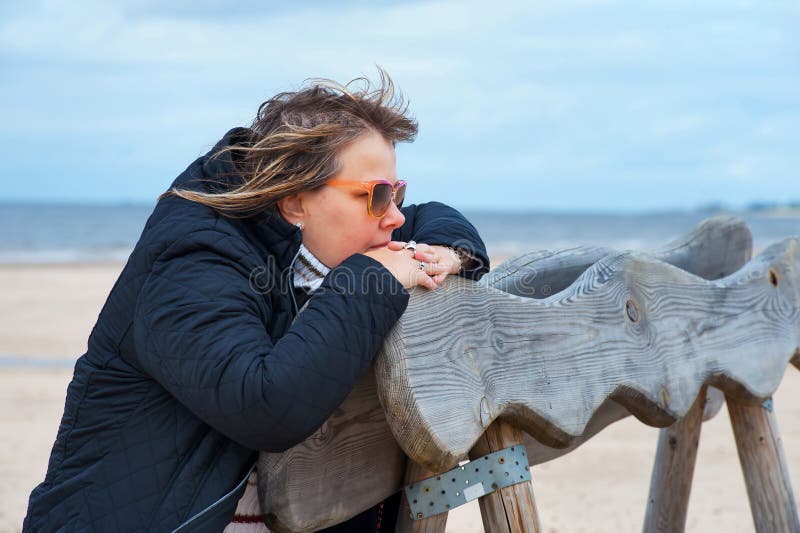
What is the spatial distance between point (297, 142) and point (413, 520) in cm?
90

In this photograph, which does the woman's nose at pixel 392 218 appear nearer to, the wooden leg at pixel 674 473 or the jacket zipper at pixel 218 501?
the jacket zipper at pixel 218 501

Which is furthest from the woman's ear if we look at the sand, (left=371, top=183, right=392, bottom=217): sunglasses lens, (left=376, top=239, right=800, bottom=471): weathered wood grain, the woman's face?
the sand

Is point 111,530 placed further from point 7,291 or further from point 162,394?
point 7,291

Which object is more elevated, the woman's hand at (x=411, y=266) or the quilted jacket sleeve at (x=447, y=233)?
the quilted jacket sleeve at (x=447, y=233)

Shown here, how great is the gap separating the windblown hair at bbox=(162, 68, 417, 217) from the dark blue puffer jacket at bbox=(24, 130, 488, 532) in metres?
0.05

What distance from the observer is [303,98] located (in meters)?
1.98

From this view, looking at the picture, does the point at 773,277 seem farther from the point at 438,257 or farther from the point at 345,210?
the point at 345,210

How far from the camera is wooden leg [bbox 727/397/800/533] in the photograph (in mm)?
2826

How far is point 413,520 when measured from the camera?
1.97 meters

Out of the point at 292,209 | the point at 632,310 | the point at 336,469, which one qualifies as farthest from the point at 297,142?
the point at 632,310

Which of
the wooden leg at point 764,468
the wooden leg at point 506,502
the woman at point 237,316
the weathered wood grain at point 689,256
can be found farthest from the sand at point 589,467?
the woman at point 237,316

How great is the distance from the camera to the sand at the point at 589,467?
4.75m

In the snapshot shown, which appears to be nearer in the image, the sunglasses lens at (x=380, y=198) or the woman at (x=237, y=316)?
the woman at (x=237, y=316)

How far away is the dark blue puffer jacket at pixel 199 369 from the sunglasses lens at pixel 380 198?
184mm
